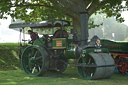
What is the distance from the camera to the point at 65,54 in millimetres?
11055

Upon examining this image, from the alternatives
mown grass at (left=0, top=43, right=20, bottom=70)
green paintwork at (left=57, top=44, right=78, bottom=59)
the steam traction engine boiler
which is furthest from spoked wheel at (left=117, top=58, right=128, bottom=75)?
mown grass at (left=0, top=43, right=20, bottom=70)

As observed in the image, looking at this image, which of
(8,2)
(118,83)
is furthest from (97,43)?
(8,2)

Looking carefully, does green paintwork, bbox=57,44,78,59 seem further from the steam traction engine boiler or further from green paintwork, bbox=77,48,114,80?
green paintwork, bbox=77,48,114,80

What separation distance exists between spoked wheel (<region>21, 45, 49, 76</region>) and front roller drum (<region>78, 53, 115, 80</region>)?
1.45 metres

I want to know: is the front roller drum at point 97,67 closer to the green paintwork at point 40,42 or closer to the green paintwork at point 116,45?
the green paintwork at point 40,42

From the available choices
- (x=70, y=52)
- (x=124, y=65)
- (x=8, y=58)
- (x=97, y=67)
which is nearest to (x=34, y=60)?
(x=70, y=52)

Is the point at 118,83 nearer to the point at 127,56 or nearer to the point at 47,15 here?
the point at 127,56

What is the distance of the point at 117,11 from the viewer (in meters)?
17.9

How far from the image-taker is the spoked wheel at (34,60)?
1102 centimetres

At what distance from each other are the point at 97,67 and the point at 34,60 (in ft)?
9.87

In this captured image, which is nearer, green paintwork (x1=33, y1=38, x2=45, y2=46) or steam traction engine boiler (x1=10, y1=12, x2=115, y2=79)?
steam traction engine boiler (x1=10, y1=12, x2=115, y2=79)

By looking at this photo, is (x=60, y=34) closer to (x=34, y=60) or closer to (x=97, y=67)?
(x=34, y=60)

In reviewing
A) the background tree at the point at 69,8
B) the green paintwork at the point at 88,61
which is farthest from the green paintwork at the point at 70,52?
the background tree at the point at 69,8

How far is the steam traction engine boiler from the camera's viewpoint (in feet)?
32.7
